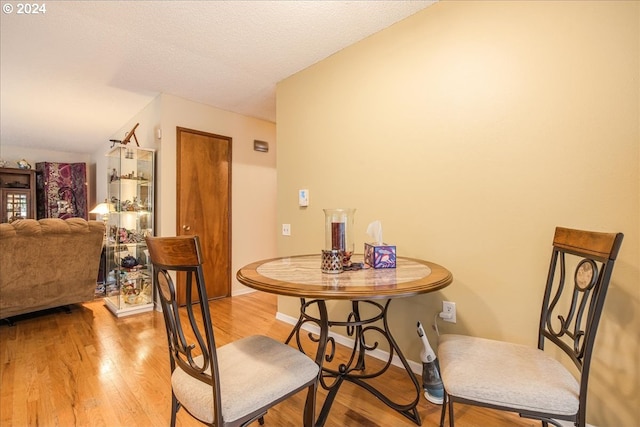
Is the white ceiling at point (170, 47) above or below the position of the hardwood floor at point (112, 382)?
above

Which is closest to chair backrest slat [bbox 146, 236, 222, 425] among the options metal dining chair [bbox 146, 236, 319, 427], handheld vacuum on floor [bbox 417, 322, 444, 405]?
metal dining chair [bbox 146, 236, 319, 427]

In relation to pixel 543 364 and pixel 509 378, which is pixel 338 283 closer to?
pixel 509 378

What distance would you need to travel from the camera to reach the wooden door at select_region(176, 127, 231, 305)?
3.38 metres

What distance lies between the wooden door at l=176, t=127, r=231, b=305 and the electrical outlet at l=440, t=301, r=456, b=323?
2.72 meters

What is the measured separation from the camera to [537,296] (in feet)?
4.99

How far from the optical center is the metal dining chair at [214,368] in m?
0.93

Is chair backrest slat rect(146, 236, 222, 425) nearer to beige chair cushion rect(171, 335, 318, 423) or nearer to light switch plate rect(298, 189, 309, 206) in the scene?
beige chair cushion rect(171, 335, 318, 423)

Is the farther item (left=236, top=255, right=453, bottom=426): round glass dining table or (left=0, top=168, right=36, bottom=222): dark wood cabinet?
(left=0, top=168, right=36, bottom=222): dark wood cabinet

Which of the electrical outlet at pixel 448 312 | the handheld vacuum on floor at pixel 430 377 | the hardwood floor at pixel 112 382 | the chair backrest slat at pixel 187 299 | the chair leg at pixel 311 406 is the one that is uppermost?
the chair backrest slat at pixel 187 299

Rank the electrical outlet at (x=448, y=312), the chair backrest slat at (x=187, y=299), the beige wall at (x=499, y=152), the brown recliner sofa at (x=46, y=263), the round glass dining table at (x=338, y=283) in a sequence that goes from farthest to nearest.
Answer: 1. the brown recliner sofa at (x=46, y=263)
2. the electrical outlet at (x=448, y=312)
3. the beige wall at (x=499, y=152)
4. the round glass dining table at (x=338, y=283)
5. the chair backrest slat at (x=187, y=299)

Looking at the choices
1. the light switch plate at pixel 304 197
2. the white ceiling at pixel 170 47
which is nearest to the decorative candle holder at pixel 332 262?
the light switch plate at pixel 304 197

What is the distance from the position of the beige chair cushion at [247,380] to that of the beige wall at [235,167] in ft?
8.17

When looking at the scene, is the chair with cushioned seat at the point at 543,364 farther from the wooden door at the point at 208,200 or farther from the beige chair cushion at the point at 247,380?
the wooden door at the point at 208,200

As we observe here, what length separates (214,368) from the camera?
0.92 metres
